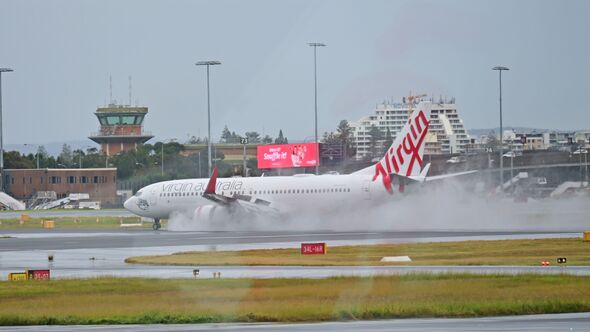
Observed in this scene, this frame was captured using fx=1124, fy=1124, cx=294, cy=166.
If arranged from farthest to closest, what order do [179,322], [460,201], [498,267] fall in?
[460,201], [498,267], [179,322]

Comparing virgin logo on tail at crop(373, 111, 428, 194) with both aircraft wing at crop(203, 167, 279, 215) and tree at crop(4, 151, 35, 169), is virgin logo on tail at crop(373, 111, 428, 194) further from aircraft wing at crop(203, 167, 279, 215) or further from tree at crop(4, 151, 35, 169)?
tree at crop(4, 151, 35, 169)

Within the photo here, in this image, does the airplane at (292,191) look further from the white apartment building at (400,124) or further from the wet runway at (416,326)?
the wet runway at (416,326)

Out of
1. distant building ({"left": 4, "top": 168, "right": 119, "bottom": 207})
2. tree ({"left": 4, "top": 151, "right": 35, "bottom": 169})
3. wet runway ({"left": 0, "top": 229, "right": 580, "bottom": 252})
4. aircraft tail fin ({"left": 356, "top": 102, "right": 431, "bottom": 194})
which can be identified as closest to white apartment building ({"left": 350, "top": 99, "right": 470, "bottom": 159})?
aircraft tail fin ({"left": 356, "top": 102, "right": 431, "bottom": 194})

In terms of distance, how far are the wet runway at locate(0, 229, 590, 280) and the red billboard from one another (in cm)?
6347

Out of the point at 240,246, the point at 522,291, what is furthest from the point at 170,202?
the point at 522,291

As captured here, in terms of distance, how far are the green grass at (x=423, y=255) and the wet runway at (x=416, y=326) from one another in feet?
53.0

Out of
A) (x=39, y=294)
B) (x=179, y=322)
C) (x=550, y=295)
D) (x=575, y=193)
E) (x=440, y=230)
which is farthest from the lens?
(x=575, y=193)

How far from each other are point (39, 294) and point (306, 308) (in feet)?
34.8

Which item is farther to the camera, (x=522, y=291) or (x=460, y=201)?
(x=460, y=201)

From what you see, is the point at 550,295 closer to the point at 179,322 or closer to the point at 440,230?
the point at 179,322

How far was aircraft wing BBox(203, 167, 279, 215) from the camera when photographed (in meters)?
82.2

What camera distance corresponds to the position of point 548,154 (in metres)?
108

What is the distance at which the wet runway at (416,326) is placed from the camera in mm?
25906

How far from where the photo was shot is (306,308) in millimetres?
30141
